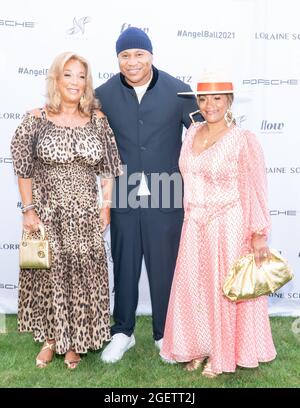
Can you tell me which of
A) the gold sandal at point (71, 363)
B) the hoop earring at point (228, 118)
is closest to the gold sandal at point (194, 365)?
the gold sandal at point (71, 363)

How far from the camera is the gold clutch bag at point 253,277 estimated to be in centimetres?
321

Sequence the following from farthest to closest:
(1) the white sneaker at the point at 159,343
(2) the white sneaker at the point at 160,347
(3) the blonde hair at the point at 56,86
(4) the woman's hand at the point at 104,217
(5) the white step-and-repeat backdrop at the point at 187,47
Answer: (5) the white step-and-repeat backdrop at the point at 187,47
(1) the white sneaker at the point at 159,343
(2) the white sneaker at the point at 160,347
(4) the woman's hand at the point at 104,217
(3) the blonde hair at the point at 56,86

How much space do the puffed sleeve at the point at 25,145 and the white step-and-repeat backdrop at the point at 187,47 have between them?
141 cm

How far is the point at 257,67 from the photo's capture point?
15.3ft

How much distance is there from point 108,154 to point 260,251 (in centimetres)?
106

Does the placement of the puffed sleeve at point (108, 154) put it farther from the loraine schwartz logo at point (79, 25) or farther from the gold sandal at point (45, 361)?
the loraine schwartz logo at point (79, 25)

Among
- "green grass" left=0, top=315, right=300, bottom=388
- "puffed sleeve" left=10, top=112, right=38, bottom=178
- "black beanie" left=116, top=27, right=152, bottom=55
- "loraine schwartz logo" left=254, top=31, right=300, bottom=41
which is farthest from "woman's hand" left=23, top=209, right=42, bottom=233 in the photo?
"loraine schwartz logo" left=254, top=31, right=300, bottom=41

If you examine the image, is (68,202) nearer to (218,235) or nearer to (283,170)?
(218,235)

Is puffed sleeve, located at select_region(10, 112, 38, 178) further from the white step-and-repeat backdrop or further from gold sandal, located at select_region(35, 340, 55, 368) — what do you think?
the white step-and-repeat backdrop

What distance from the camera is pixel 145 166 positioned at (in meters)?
3.69

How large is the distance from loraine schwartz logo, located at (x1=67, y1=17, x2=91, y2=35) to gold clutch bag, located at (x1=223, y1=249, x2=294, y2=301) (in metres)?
2.35

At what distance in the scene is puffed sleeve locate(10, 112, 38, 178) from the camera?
3393 mm

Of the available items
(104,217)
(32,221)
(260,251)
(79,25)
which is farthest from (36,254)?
(79,25)

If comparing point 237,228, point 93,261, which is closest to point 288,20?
point 237,228
